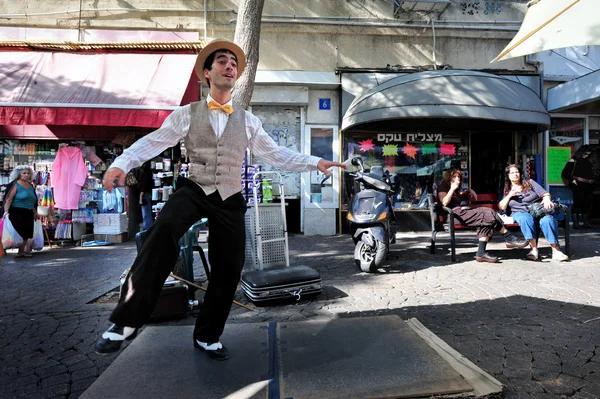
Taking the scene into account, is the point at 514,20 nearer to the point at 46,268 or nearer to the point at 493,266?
the point at 493,266

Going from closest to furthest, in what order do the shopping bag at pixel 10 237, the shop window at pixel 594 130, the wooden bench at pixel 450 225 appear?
the wooden bench at pixel 450 225
the shopping bag at pixel 10 237
the shop window at pixel 594 130

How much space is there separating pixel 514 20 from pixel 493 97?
432 centimetres

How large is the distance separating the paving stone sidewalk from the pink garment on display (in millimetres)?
2001

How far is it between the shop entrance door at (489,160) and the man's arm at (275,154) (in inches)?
359

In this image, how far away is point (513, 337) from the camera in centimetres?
338

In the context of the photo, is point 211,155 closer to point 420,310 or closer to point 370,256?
point 420,310

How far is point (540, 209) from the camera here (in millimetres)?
6195

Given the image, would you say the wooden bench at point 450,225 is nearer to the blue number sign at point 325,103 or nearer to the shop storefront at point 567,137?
the blue number sign at point 325,103

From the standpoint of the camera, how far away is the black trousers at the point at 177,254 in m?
2.32

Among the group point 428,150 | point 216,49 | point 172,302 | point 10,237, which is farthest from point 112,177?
point 428,150

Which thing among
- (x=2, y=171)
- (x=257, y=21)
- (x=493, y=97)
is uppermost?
(x=257, y=21)

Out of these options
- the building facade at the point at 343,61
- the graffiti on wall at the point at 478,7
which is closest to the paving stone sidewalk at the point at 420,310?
the building facade at the point at 343,61

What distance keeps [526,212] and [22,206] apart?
8929 millimetres

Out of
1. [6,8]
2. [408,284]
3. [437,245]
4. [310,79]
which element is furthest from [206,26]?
[408,284]
